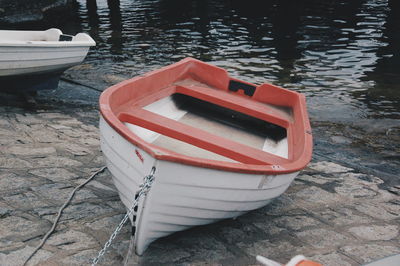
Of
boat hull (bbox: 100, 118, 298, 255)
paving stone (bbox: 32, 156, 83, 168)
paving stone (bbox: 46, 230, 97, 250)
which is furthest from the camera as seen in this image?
paving stone (bbox: 32, 156, 83, 168)

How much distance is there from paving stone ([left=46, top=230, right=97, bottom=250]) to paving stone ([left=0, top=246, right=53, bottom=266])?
14 centimetres

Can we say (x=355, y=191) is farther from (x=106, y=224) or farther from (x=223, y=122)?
(x=106, y=224)

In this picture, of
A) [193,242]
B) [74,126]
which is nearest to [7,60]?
[74,126]

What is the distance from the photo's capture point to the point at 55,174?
4.55m

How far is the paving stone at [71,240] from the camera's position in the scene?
3352 millimetres

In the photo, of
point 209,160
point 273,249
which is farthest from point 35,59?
point 273,249

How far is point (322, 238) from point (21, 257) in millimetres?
2551

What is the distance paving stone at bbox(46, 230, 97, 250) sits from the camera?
3.35 meters

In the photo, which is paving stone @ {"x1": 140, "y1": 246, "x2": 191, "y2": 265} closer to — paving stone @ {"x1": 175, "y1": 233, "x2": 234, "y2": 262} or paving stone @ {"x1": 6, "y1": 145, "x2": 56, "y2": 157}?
paving stone @ {"x1": 175, "y1": 233, "x2": 234, "y2": 262}

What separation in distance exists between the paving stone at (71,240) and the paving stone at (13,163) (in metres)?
1.44

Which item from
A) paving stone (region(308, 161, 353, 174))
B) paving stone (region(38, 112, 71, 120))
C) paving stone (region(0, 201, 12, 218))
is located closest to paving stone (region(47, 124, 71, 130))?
paving stone (region(38, 112, 71, 120))

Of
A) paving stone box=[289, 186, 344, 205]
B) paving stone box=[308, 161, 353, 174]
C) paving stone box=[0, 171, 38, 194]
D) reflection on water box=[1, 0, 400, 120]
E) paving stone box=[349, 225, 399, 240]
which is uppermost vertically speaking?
paving stone box=[0, 171, 38, 194]

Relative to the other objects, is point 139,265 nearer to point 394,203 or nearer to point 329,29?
point 394,203

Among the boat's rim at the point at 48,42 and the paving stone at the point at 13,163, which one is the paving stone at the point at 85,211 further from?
the boat's rim at the point at 48,42
